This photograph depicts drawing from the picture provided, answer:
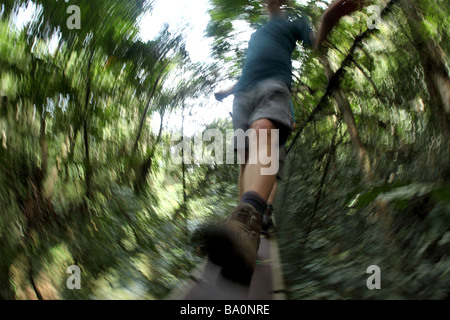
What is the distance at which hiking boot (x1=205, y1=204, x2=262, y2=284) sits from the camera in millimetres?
1076

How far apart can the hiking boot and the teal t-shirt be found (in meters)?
0.94

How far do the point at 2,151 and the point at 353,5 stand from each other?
5.88ft

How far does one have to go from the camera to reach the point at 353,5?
1.49 meters

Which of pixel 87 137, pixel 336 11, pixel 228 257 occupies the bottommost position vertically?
pixel 228 257

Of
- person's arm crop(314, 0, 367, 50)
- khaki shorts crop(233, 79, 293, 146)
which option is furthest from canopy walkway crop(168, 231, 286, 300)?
person's arm crop(314, 0, 367, 50)

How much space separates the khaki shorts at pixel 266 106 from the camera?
152 cm

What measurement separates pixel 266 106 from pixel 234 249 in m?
0.81

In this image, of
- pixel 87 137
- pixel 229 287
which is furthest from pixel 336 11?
pixel 87 137

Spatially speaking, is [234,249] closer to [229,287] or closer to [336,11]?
[229,287]

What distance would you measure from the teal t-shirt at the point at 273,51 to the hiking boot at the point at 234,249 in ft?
3.09

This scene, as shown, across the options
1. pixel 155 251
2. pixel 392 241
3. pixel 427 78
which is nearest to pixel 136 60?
pixel 155 251

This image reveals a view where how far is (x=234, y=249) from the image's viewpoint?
1072 mm

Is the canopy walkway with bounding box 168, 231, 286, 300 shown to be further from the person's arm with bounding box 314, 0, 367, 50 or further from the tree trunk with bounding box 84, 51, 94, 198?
the person's arm with bounding box 314, 0, 367, 50
